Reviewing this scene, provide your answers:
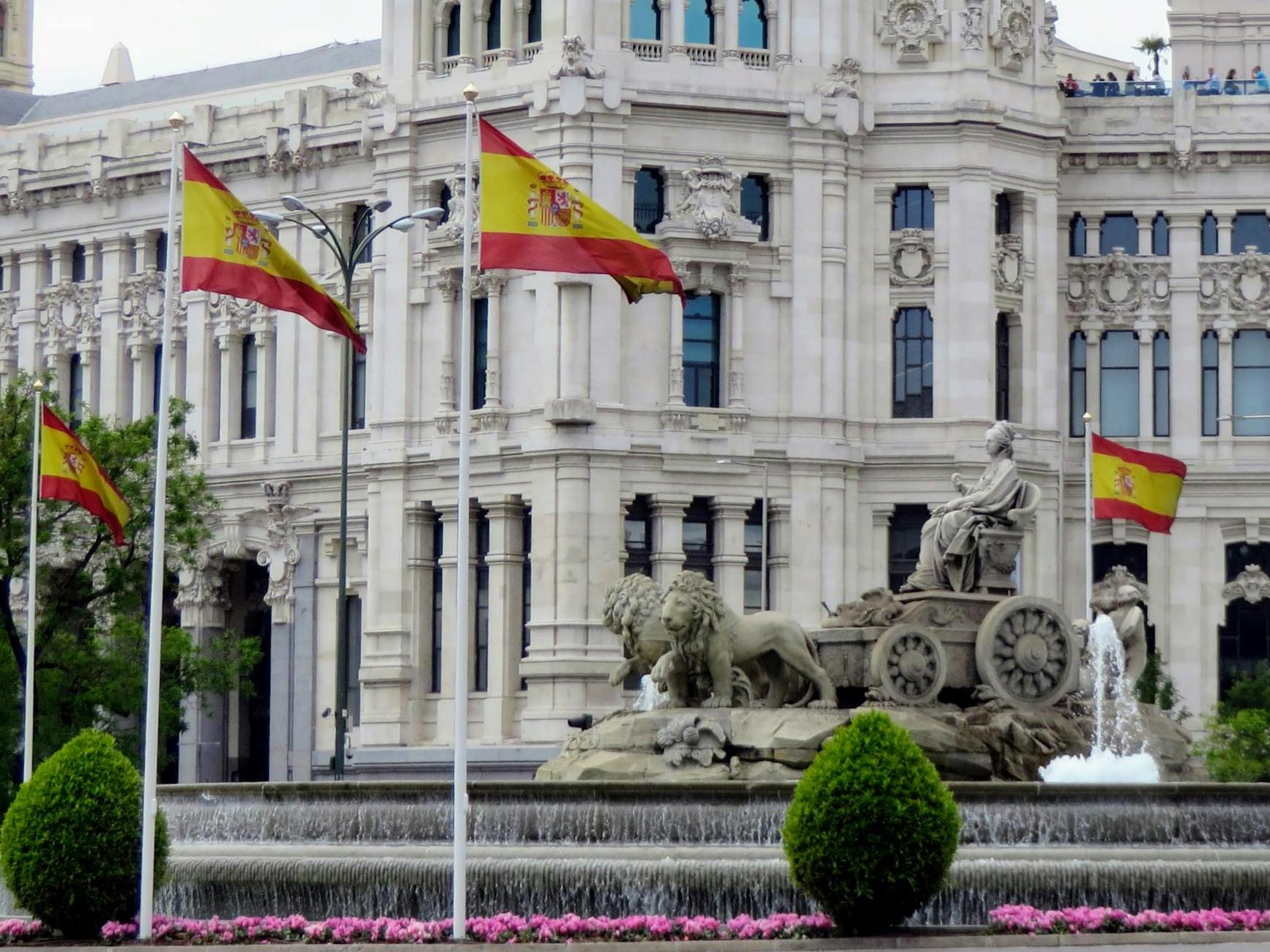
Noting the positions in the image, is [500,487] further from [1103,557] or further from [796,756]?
[796,756]

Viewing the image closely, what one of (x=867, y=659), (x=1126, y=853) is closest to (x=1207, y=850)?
(x=1126, y=853)

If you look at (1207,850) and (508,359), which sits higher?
(508,359)

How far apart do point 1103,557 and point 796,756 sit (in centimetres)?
4962

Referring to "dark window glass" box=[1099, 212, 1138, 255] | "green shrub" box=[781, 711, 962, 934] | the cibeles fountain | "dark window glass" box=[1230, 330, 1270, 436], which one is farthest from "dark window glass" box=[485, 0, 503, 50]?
"green shrub" box=[781, 711, 962, 934]

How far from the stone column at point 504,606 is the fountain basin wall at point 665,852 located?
42118mm

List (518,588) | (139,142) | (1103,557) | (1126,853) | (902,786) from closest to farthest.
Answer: (902,786) → (1126,853) → (518,588) → (1103,557) → (139,142)

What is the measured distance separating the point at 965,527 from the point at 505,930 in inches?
471

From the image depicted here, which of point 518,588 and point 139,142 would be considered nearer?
point 518,588

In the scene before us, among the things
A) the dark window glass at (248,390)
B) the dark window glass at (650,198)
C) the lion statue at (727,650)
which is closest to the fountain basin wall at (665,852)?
the lion statue at (727,650)

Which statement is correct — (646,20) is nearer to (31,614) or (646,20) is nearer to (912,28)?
(912,28)

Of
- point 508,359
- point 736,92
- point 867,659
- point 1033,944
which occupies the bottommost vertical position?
point 1033,944

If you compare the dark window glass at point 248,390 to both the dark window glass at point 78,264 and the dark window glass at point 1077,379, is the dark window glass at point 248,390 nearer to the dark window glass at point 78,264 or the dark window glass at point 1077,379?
the dark window glass at point 78,264

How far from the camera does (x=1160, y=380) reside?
92.6 m

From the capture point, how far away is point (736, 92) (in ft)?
285
